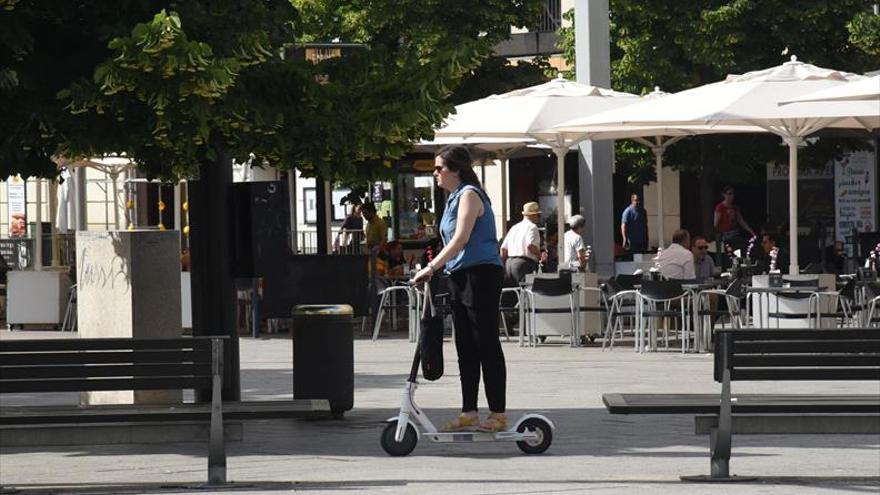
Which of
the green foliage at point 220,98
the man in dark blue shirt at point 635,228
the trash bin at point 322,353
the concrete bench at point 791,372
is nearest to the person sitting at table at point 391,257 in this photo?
the man in dark blue shirt at point 635,228

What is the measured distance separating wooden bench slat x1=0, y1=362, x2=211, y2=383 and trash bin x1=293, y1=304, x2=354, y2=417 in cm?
305

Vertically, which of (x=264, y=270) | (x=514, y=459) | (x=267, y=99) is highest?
(x=267, y=99)

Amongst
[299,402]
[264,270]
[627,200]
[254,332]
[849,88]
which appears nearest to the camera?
[299,402]

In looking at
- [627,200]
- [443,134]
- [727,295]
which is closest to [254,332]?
[443,134]

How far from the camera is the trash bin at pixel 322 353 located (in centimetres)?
1353

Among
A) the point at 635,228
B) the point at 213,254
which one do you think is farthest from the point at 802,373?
the point at 635,228

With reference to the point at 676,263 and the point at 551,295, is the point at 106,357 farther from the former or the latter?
the point at 676,263

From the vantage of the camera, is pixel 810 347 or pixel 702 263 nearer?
pixel 810 347

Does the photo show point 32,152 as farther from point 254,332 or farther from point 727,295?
point 254,332

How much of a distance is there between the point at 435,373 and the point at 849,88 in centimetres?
738

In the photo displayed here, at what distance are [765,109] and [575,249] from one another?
381 cm

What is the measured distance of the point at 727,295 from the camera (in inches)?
811

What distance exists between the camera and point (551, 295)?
21.4 m

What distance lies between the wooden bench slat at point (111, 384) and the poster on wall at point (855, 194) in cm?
2478
